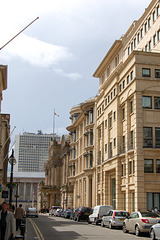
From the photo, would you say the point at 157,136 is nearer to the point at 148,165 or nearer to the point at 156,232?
the point at 148,165

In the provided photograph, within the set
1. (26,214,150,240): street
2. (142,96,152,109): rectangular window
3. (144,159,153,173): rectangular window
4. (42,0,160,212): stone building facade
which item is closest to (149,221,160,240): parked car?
A: (26,214,150,240): street

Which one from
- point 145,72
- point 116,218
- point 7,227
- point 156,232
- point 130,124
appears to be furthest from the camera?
point 130,124

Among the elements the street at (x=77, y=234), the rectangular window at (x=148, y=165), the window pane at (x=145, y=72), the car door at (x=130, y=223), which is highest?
the window pane at (x=145, y=72)

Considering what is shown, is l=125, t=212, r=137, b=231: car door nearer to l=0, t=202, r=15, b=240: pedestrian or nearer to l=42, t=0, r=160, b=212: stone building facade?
l=42, t=0, r=160, b=212: stone building facade

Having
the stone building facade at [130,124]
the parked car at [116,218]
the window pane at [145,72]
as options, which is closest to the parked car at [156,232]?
the parked car at [116,218]

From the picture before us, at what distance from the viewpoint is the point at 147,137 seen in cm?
3412

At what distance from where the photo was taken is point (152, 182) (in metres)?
32.9

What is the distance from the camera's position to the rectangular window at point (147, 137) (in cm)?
3388

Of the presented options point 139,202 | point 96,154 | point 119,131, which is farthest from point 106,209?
point 96,154

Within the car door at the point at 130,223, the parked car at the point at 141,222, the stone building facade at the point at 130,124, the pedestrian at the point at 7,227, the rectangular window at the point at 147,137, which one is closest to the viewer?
the pedestrian at the point at 7,227

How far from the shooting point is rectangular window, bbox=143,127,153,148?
111ft

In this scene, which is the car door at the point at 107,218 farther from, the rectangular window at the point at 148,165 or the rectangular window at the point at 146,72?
the rectangular window at the point at 146,72

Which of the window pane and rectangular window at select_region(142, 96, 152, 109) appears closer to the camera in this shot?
rectangular window at select_region(142, 96, 152, 109)

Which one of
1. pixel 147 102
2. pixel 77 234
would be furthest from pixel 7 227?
pixel 147 102
